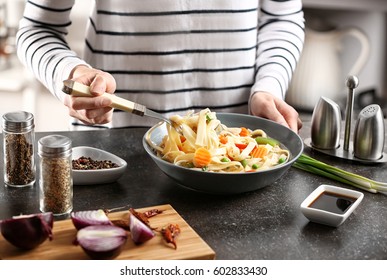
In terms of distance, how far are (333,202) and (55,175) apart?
23.4 inches

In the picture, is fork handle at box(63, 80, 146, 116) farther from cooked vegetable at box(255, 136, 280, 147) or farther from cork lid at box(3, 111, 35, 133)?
cooked vegetable at box(255, 136, 280, 147)

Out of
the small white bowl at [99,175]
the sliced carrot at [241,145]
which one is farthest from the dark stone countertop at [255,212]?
the sliced carrot at [241,145]

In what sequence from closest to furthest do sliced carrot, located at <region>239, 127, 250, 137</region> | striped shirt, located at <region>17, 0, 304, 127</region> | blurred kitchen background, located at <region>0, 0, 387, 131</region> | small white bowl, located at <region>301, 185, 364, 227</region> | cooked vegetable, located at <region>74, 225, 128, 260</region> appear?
cooked vegetable, located at <region>74, 225, 128, 260</region>, small white bowl, located at <region>301, 185, 364, 227</region>, sliced carrot, located at <region>239, 127, 250, 137</region>, striped shirt, located at <region>17, 0, 304, 127</region>, blurred kitchen background, located at <region>0, 0, 387, 131</region>

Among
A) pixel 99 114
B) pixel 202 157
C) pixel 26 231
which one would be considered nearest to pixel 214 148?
pixel 202 157

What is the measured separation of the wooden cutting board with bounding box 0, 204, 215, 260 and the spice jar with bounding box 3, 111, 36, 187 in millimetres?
259

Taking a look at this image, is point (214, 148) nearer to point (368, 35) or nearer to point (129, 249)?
point (129, 249)

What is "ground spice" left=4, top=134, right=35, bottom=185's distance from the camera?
4.76 feet

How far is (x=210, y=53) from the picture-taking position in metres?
1.99

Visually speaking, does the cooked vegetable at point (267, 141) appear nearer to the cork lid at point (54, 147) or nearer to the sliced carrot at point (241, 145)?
the sliced carrot at point (241, 145)

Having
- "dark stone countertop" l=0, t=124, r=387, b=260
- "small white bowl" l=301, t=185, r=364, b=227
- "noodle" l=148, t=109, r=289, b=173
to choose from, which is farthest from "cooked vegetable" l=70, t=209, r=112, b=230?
"small white bowl" l=301, t=185, r=364, b=227

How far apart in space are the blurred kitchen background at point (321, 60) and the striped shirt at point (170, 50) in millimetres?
1576

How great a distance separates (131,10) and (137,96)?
26cm
